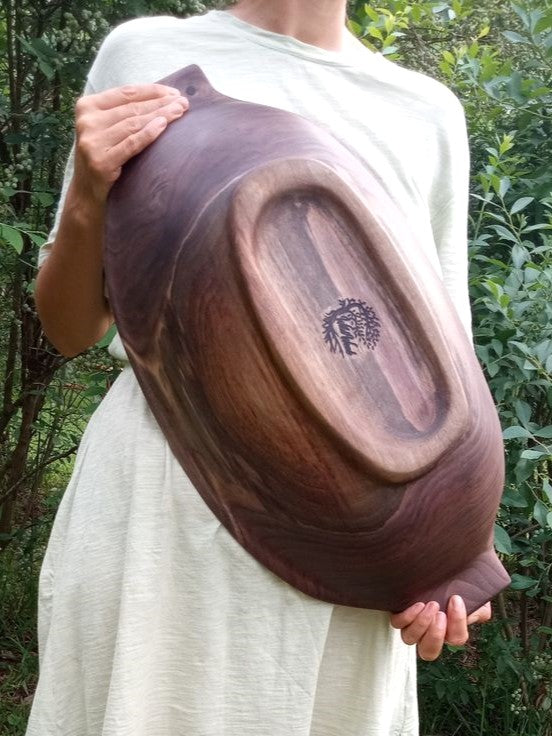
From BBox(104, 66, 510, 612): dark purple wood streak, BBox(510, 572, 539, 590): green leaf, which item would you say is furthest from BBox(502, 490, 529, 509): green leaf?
BBox(104, 66, 510, 612): dark purple wood streak

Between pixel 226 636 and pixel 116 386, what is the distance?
338mm

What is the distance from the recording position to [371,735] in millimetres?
1085

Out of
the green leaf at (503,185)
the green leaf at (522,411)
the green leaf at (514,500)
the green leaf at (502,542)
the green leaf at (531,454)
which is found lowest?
the green leaf at (502,542)

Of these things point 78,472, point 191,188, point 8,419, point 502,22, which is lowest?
point 8,419

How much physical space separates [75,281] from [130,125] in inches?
8.0

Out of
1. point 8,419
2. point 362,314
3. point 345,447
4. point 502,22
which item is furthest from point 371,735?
point 502,22

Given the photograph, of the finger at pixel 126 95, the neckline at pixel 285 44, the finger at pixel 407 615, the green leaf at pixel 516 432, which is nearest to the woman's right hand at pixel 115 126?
the finger at pixel 126 95

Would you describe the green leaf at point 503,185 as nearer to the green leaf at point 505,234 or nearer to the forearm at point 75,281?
the green leaf at point 505,234

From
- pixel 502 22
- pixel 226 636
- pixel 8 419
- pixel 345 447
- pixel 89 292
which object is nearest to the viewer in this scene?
pixel 345 447

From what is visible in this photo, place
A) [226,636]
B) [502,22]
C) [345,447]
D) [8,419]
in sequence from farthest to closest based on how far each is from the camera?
[502,22] < [8,419] < [226,636] < [345,447]

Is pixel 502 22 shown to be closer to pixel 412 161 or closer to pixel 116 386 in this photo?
pixel 412 161

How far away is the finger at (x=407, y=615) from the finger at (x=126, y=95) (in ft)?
2.09

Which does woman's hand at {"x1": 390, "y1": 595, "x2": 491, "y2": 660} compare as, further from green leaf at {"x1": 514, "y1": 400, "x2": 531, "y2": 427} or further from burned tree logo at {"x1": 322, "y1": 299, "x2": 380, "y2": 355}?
green leaf at {"x1": 514, "y1": 400, "x2": 531, "y2": 427}

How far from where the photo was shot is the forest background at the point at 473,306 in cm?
199
